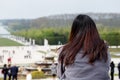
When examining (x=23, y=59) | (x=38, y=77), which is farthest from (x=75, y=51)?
(x=23, y=59)

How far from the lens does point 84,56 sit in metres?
2.08

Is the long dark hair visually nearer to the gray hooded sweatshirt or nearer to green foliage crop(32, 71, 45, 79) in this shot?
the gray hooded sweatshirt

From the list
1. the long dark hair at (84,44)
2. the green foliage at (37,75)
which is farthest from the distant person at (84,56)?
the green foliage at (37,75)

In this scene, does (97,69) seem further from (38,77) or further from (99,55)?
(38,77)

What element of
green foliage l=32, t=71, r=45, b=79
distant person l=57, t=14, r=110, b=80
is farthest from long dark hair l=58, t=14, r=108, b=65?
green foliage l=32, t=71, r=45, b=79

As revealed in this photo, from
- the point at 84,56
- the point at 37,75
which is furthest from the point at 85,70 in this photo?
the point at 37,75

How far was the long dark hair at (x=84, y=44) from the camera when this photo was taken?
2.08 m

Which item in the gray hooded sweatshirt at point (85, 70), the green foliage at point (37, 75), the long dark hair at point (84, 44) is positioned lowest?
the green foliage at point (37, 75)

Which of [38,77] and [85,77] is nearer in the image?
[85,77]

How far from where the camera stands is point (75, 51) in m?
2.09

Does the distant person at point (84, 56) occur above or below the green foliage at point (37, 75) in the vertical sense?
above

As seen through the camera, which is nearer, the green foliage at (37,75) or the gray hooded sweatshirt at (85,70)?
the gray hooded sweatshirt at (85,70)

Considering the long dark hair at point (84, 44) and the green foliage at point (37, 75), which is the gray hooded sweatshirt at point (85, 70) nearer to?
the long dark hair at point (84, 44)

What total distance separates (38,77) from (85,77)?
12.9m
